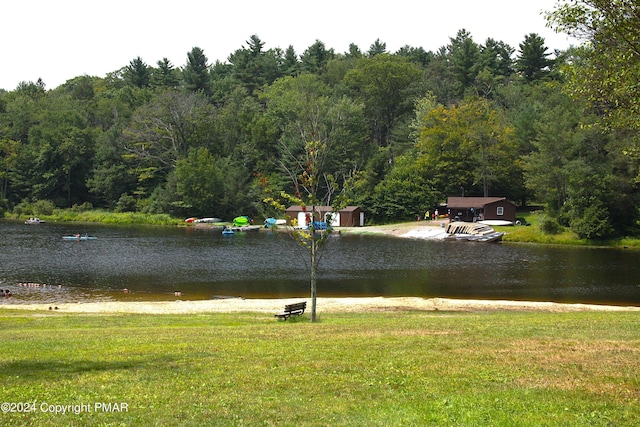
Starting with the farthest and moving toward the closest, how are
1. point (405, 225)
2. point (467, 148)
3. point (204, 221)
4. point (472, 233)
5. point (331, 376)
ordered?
1. point (204, 221)
2. point (467, 148)
3. point (405, 225)
4. point (472, 233)
5. point (331, 376)

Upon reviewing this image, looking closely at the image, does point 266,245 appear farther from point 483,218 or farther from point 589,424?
point 589,424

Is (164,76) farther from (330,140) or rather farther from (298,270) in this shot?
(298,270)

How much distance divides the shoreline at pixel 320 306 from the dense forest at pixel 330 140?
43.3 metres

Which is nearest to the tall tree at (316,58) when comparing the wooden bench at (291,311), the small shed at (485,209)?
the small shed at (485,209)

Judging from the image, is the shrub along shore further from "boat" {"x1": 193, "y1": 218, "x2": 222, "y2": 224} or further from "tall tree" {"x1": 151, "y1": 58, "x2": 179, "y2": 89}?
"tall tree" {"x1": 151, "y1": 58, "x2": 179, "y2": 89}

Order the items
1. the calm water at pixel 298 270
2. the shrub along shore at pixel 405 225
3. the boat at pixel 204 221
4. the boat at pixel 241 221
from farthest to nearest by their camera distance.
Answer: the boat at pixel 204 221, the boat at pixel 241 221, the shrub along shore at pixel 405 225, the calm water at pixel 298 270

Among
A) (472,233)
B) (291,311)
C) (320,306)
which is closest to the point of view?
(291,311)

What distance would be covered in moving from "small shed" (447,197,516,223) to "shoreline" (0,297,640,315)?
5295 cm

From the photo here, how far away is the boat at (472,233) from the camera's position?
72.6 meters

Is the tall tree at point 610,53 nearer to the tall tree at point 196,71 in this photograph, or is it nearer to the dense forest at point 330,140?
the dense forest at point 330,140

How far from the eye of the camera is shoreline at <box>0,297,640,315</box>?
29.0 metres

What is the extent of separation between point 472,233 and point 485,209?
11581 mm

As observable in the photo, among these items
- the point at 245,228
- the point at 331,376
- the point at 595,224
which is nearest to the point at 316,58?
the point at 245,228

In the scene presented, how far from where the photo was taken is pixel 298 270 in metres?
47.6
